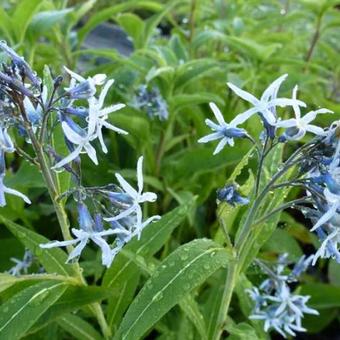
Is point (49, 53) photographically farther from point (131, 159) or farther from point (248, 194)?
point (248, 194)

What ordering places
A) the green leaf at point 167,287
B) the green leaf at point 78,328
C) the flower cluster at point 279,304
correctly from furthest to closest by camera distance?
the flower cluster at point 279,304
the green leaf at point 78,328
the green leaf at point 167,287

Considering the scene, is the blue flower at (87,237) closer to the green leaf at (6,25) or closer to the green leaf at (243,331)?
the green leaf at (243,331)

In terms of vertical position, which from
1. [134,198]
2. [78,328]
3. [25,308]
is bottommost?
[78,328]

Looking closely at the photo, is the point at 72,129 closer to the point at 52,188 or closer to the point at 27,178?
the point at 52,188

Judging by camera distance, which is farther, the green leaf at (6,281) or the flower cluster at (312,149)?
the green leaf at (6,281)

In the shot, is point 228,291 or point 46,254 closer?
point 228,291

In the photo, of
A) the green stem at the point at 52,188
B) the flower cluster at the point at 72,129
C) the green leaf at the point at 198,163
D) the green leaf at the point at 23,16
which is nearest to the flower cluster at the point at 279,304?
the green leaf at the point at 198,163

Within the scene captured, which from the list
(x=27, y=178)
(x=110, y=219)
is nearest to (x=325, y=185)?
(x=110, y=219)
